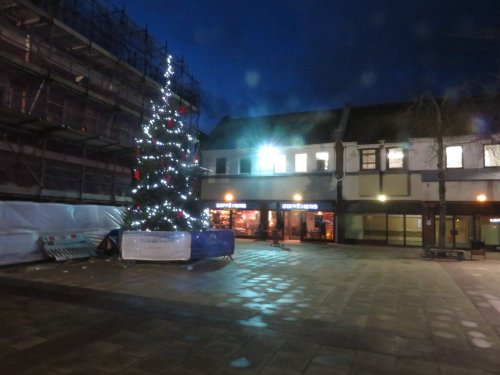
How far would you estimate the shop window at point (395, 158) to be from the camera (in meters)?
25.9

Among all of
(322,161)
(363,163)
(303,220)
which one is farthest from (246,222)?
(363,163)

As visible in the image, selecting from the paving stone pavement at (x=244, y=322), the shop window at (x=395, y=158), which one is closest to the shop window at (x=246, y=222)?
the shop window at (x=395, y=158)

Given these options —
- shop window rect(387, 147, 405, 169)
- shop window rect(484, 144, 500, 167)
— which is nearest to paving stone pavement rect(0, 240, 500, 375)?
shop window rect(484, 144, 500, 167)

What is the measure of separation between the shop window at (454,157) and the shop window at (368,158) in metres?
4.29

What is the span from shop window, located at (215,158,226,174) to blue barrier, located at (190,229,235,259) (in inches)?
611

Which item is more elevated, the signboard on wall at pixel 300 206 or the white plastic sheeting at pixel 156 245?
the signboard on wall at pixel 300 206

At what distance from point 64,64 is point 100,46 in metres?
2.14

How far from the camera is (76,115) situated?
20.3 meters

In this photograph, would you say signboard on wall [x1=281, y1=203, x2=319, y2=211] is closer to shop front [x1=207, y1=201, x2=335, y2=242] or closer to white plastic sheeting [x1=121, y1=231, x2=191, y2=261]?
shop front [x1=207, y1=201, x2=335, y2=242]

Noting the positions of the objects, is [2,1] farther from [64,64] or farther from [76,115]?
[76,115]

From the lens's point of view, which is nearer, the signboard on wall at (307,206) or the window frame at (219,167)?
the signboard on wall at (307,206)

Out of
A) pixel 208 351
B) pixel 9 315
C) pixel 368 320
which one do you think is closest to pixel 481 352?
pixel 368 320

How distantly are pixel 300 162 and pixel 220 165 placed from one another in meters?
6.63

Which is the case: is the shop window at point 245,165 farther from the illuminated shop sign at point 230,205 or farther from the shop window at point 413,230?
the shop window at point 413,230
